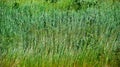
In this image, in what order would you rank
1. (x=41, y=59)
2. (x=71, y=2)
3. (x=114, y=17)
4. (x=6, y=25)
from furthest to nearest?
(x=71, y=2) → (x=114, y=17) → (x=6, y=25) → (x=41, y=59)

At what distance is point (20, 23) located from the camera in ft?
15.8

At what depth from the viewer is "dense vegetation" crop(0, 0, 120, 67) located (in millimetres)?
4410

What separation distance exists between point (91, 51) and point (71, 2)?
4.42ft

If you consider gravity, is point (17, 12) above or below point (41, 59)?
above

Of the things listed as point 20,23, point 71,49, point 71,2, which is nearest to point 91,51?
point 71,49

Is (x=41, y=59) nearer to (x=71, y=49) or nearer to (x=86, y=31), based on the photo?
(x=71, y=49)

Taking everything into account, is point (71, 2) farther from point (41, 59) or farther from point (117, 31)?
point (41, 59)

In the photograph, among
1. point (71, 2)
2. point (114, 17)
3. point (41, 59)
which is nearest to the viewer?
point (41, 59)

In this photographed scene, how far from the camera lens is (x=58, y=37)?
4.68 metres

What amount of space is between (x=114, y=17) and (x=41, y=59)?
122cm

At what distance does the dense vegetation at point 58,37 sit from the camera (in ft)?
14.5

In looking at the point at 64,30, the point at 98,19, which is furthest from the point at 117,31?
the point at 64,30

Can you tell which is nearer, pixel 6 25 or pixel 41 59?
pixel 41 59

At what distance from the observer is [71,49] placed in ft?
15.0
